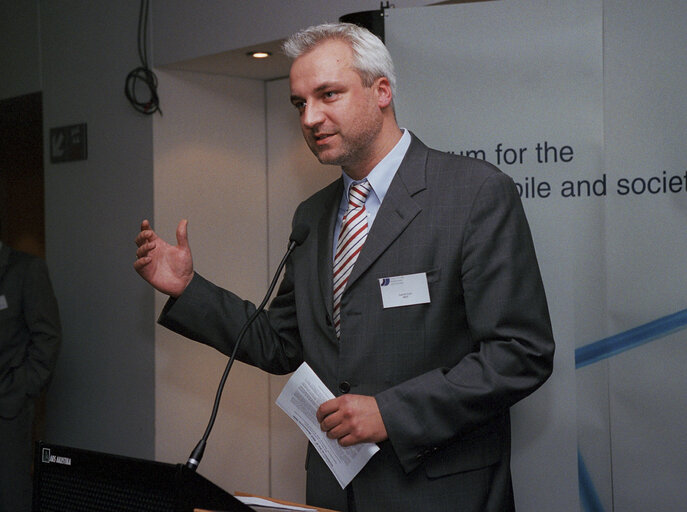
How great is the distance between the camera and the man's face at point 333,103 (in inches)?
73.7

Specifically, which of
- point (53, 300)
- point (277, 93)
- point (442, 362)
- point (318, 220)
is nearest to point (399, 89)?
point (318, 220)

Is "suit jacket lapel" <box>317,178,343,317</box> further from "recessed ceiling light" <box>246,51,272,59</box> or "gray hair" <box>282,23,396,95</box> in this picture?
"recessed ceiling light" <box>246,51,272,59</box>

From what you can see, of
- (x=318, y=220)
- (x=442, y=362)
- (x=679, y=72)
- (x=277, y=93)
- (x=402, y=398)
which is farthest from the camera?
(x=277, y=93)

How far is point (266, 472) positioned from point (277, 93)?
1.93 meters

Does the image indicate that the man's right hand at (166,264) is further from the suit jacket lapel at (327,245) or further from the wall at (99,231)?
the wall at (99,231)

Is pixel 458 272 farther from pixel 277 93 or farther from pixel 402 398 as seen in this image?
pixel 277 93

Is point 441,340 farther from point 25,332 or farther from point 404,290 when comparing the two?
point 25,332

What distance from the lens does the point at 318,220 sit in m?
2.08

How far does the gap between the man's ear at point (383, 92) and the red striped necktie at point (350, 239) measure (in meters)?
0.20

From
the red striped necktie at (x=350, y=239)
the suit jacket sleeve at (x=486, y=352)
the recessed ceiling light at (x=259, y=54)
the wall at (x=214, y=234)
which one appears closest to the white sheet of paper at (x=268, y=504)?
the suit jacket sleeve at (x=486, y=352)

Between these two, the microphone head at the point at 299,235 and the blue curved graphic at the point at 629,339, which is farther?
the blue curved graphic at the point at 629,339

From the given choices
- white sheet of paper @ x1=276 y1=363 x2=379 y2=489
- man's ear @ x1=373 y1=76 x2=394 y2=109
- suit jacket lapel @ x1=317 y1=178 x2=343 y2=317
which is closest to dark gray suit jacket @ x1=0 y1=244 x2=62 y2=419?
suit jacket lapel @ x1=317 y1=178 x2=343 y2=317

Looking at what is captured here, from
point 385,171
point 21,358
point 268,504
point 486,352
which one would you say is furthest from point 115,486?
point 21,358

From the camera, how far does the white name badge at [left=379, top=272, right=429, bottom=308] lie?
5.80 ft
